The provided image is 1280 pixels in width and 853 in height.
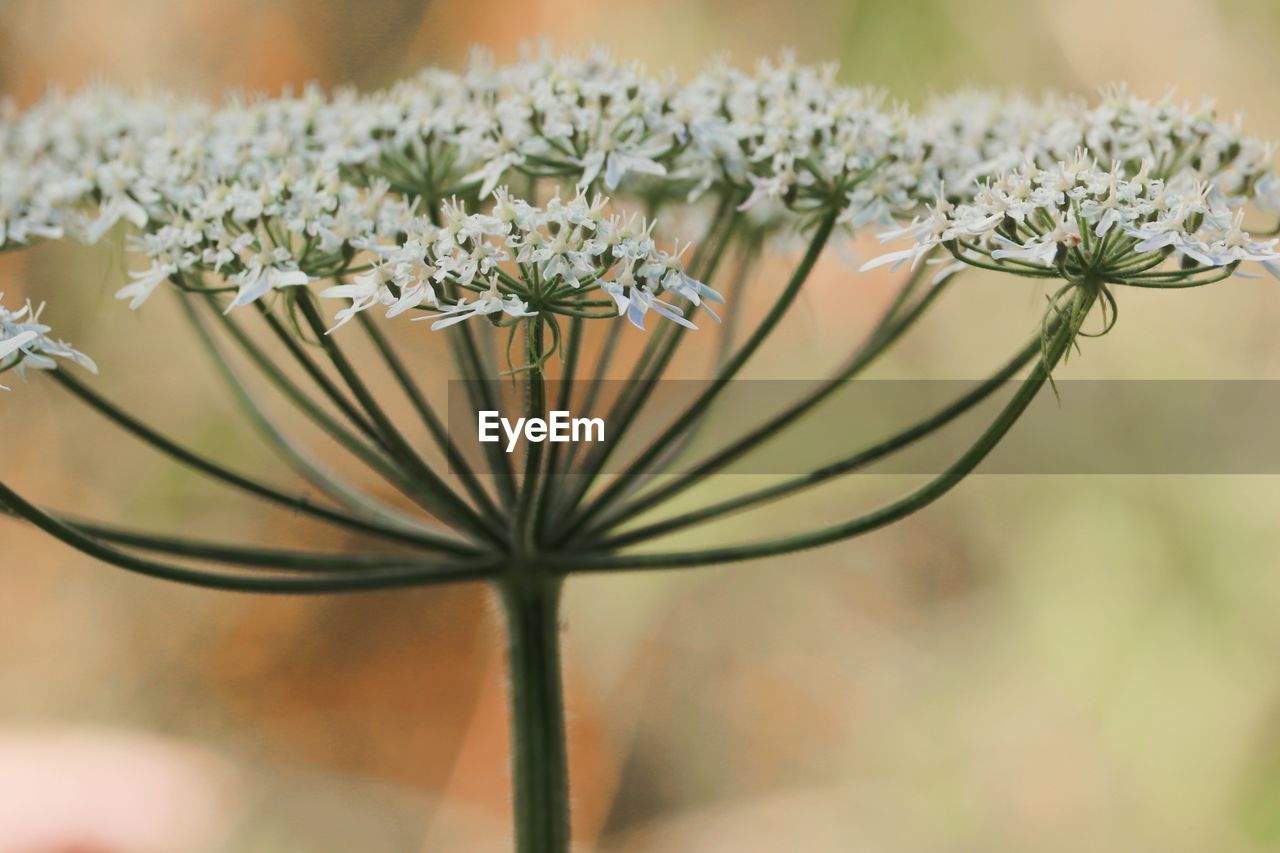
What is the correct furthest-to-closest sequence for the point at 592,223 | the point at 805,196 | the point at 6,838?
1. the point at 6,838
2. the point at 805,196
3. the point at 592,223

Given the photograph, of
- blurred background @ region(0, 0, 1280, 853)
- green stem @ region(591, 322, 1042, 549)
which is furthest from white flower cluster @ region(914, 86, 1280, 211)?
blurred background @ region(0, 0, 1280, 853)

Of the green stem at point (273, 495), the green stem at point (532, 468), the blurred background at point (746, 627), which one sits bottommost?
the green stem at point (532, 468)

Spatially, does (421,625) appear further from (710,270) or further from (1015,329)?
(710,270)

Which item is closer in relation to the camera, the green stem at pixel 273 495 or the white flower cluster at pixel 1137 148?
the green stem at pixel 273 495

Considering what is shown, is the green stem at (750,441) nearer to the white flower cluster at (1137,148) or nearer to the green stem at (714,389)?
the green stem at (714,389)

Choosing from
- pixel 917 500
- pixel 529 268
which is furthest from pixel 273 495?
pixel 917 500

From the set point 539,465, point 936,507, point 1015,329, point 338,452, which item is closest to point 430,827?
point 338,452

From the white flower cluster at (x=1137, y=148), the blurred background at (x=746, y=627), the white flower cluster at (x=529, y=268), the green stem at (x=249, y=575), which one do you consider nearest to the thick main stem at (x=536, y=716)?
the green stem at (x=249, y=575)
